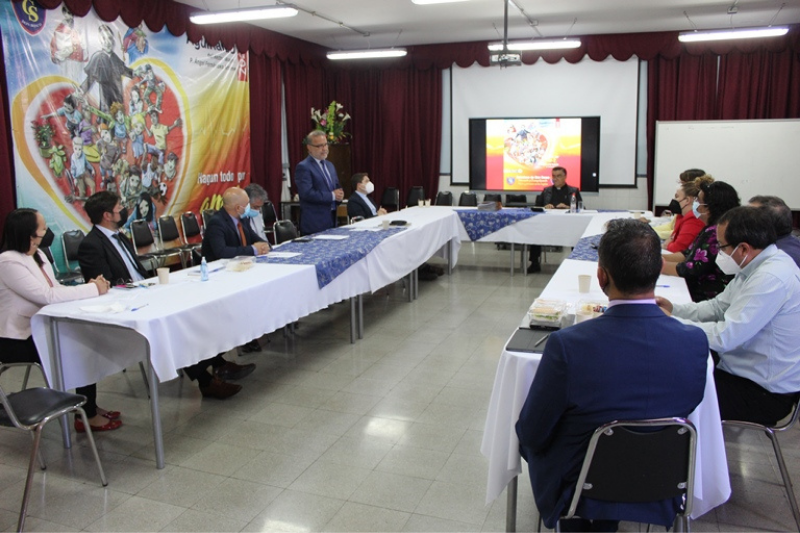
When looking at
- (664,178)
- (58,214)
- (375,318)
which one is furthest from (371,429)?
(664,178)

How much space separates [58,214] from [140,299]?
3158mm

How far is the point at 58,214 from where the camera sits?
568 centimetres

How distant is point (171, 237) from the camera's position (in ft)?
21.2

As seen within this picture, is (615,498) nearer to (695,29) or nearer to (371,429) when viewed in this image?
(371,429)

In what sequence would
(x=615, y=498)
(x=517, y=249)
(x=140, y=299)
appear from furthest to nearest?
(x=517, y=249) < (x=140, y=299) < (x=615, y=498)

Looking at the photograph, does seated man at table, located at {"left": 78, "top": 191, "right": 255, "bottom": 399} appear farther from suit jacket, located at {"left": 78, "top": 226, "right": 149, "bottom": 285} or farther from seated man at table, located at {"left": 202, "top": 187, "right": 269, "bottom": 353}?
seated man at table, located at {"left": 202, "top": 187, "right": 269, "bottom": 353}

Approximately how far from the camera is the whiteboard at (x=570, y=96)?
888 centimetres

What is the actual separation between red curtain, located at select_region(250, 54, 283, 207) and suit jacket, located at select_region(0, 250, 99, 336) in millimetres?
5446

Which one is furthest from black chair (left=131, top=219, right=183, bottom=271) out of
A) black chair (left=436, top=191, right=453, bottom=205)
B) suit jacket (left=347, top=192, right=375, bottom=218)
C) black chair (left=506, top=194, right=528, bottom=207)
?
black chair (left=506, top=194, right=528, bottom=207)

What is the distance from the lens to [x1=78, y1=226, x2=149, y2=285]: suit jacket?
132 inches

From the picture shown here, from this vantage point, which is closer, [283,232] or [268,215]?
[283,232]

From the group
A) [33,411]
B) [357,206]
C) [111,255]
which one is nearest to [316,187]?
[357,206]

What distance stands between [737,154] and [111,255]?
25.4 ft

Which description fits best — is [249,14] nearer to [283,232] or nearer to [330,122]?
[283,232]
